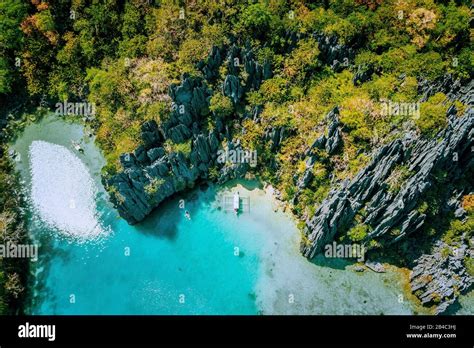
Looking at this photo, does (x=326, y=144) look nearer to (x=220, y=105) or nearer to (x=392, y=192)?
(x=392, y=192)

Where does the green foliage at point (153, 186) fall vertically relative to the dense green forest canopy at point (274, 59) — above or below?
below

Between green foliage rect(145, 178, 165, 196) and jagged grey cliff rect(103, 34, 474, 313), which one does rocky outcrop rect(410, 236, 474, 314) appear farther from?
green foliage rect(145, 178, 165, 196)

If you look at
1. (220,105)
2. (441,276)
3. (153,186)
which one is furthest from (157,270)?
(441,276)

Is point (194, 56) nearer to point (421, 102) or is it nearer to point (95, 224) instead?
point (95, 224)

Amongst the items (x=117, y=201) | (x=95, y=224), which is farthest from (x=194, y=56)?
(x=95, y=224)

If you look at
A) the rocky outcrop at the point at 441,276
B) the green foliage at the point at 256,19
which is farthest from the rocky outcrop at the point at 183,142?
the rocky outcrop at the point at 441,276

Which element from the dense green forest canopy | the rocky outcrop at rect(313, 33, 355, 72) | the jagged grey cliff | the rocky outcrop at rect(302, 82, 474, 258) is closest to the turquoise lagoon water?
the jagged grey cliff

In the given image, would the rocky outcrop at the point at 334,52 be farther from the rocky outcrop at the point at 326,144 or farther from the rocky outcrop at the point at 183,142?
the rocky outcrop at the point at 326,144
